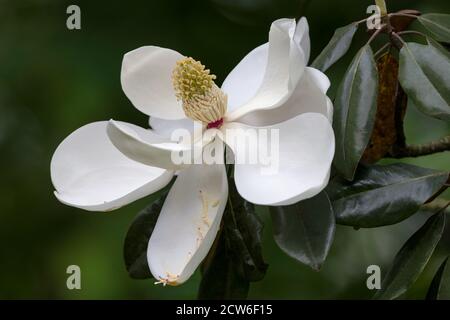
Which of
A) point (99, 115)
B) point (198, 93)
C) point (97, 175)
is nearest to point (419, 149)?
point (198, 93)

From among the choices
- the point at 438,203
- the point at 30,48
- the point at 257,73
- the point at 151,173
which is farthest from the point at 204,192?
the point at 30,48

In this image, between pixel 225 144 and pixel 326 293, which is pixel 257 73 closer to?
pixel 225 144

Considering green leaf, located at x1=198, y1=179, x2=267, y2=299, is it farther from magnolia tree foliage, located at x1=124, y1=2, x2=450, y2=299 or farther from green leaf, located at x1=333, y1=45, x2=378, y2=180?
green leaf, located at x1=333, y1=45, x2=378, y2=180

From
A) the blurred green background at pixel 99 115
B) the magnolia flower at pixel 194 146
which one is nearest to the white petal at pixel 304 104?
the magnolia flower at pixel 194 146

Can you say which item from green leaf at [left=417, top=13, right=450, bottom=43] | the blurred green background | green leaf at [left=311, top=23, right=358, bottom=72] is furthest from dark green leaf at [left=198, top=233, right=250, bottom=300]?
the blurred green background

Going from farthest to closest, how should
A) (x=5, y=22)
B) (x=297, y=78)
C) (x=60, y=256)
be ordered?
(x=5, y=22), (x=60, y=256), (x=297, y=78)

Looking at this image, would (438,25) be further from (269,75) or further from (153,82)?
(153,82)

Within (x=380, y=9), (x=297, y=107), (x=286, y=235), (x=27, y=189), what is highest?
(x=380, y=9)
